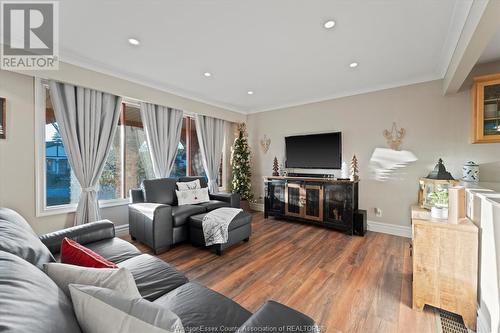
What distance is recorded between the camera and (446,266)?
1.69m

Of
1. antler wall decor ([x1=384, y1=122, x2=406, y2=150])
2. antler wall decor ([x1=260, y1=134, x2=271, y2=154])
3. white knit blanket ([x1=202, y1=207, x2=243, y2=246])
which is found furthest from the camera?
antler wall decor ([x1=260, y1=134, x2=271, y2=154])

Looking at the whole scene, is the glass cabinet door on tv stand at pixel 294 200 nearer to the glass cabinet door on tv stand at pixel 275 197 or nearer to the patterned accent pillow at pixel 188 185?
the glass cabinet door on tv stand at pixel 275 197

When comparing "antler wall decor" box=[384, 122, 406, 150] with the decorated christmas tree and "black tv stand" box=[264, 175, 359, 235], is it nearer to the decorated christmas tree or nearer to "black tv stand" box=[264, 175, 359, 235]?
"black tv stand" box=[264, 175, 359, 235]

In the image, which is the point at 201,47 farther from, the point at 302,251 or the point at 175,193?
the point at 302,251

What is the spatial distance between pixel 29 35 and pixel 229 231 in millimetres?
3126

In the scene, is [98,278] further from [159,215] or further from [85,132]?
[85,132]

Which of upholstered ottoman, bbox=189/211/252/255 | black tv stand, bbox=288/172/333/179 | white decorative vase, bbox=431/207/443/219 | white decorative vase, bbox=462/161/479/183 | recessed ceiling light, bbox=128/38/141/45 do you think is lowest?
upholstered ottoman, bbox=189/211/252/255

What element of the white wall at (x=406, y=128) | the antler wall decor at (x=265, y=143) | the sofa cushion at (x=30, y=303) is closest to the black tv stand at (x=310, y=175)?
the white wall at (x=406, y=128)

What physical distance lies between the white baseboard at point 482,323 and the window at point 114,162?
4.32 meters

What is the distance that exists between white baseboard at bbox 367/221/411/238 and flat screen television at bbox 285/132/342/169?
1165 millimetres

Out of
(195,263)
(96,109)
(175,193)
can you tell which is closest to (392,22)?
(195,263)

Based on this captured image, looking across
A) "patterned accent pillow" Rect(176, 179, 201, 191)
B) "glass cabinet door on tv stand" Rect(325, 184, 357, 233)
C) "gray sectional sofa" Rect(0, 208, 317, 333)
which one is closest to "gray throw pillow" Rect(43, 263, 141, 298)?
"gray sectional sofa" Rect(0, 208, 317, 333)

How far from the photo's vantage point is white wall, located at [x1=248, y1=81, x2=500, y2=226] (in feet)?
9.99

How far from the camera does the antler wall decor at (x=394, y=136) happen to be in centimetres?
351
